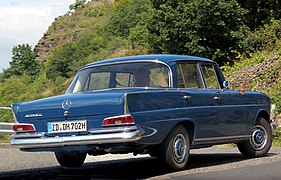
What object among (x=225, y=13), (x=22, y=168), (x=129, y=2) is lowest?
(x=22, y=168)

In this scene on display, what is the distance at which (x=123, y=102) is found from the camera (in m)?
7.79

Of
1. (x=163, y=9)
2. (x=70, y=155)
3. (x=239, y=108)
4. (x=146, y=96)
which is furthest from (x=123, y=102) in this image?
(x=163, y=9)

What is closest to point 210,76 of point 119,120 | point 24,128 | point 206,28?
point 119,120

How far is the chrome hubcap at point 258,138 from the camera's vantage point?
10625 mm

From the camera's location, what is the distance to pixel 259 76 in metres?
22.1

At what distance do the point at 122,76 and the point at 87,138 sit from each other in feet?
5.07

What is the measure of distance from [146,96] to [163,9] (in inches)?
989

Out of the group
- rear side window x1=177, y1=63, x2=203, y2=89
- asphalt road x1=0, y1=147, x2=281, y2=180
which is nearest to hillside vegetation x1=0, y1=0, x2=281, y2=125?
asphalt road x1=0, y1=147, x2=281, y2=180

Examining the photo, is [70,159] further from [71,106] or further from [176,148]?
[176,148]

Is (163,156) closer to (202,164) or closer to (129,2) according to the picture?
(202,164)

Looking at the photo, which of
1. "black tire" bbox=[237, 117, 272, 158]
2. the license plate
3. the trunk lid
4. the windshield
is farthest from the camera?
"black tire" bbox=[237, 117, 272, 158]

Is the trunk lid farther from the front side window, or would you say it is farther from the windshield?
the front side window

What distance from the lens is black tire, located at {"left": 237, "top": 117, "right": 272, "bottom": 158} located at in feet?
34.7

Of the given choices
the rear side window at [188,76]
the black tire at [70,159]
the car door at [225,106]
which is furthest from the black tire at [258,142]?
the black tire at [70,159]
